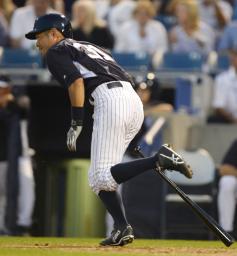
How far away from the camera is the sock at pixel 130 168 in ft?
22.6

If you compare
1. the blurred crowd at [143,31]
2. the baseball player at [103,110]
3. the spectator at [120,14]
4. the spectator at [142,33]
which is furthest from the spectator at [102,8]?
the baseball player at [103,110]

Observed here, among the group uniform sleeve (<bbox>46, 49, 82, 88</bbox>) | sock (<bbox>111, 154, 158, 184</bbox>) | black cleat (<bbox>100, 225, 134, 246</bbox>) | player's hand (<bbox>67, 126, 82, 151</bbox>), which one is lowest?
black cleat (<bbox>100, 225, 134, 246</bbox>)

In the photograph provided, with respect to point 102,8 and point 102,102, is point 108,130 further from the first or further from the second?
point 102,8

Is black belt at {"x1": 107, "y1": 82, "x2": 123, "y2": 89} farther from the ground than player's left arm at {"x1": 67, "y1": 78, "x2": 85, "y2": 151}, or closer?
farther from the ground

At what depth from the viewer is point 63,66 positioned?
22.7 ft

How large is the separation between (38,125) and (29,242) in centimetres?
401

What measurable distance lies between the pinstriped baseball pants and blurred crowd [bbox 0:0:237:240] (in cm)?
380

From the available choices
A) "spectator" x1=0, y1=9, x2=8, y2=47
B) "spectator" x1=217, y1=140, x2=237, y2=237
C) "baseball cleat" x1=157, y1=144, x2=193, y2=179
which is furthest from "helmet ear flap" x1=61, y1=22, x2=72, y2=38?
"spectator" x1=0, y1=9, x2=8, y2=47

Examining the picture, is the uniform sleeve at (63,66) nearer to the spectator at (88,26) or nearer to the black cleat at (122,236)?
the black cleat at (122,236)

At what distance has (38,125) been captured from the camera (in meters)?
11.8

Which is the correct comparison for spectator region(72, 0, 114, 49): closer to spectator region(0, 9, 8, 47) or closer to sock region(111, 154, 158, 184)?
spectator region(0, 9, 8, 47)

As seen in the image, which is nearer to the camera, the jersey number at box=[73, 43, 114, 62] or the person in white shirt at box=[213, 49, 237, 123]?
the jersey number at box=[73, 43, 114, 62]

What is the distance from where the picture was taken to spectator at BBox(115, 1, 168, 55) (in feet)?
41.2

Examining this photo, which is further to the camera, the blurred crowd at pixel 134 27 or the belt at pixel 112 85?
the blurred crowd at pixel 134 27
